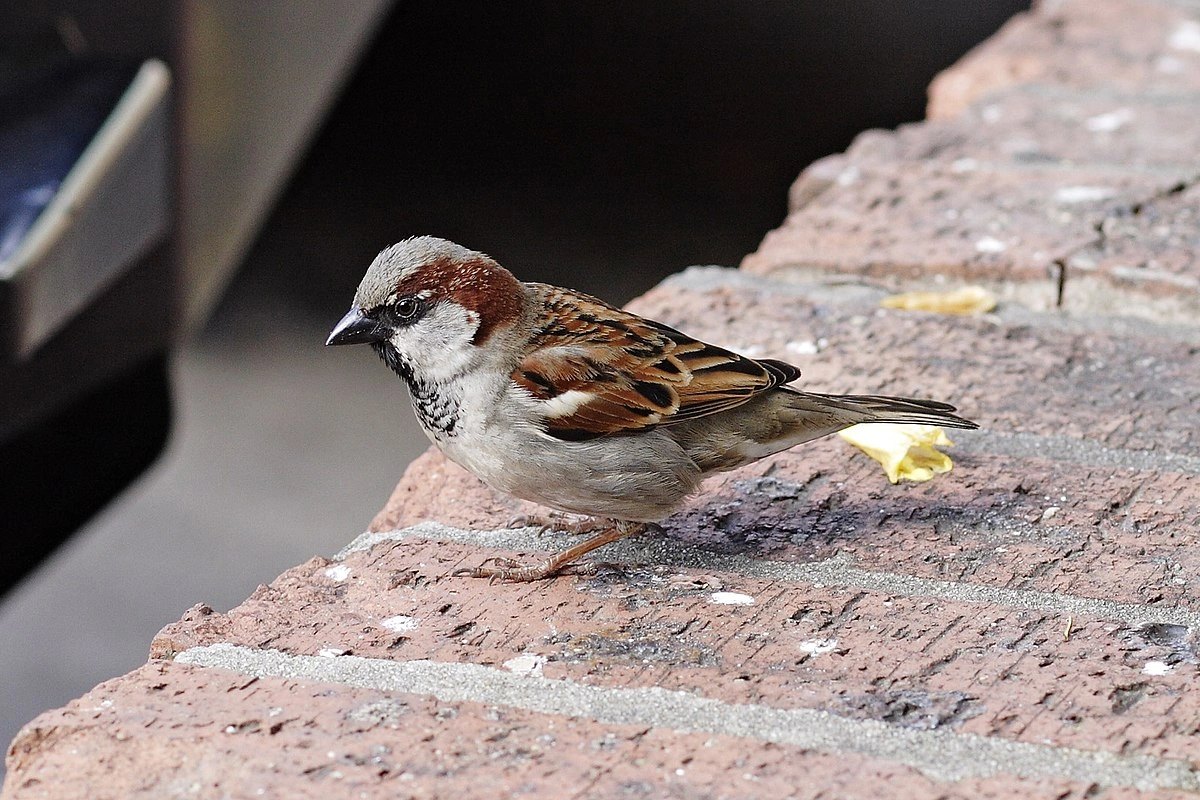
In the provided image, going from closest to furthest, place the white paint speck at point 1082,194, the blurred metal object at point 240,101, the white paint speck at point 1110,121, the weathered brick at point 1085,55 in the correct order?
the white paint speck at point 1082,194 < the white paint speck at point 1110,121 < the weathered brick at point 1085,55 < the blurred metal object at point 240,101

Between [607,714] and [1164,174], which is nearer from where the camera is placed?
[607,714]

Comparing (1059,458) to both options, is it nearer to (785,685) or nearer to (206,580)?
(785,685)

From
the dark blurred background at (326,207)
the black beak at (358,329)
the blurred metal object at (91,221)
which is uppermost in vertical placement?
the blurred metal object at (91,221)

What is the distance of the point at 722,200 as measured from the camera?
18.4 feet

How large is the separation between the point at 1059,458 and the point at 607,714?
76 cm

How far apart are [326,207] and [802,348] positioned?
3.70 metres

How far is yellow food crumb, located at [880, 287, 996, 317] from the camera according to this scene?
2.13m

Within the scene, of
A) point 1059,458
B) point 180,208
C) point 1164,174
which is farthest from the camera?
point 180,208

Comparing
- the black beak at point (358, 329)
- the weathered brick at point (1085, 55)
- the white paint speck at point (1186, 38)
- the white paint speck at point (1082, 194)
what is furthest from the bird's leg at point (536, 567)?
the white paint speck at point (1186, 38)

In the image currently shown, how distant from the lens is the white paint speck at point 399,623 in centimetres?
148

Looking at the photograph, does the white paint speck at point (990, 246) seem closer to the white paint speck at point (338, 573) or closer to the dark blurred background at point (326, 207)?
the white paint speck at point (338, 573)

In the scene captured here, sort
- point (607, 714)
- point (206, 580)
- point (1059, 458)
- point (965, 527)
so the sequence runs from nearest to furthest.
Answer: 1. point (607, 714)
2. point (965, 527)
3. point (1059, 458)
4. point (206, 580)

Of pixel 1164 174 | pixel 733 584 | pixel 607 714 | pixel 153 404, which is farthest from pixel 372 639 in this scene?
pixel 153 404

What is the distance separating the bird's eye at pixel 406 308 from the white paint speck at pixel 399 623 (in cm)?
52
